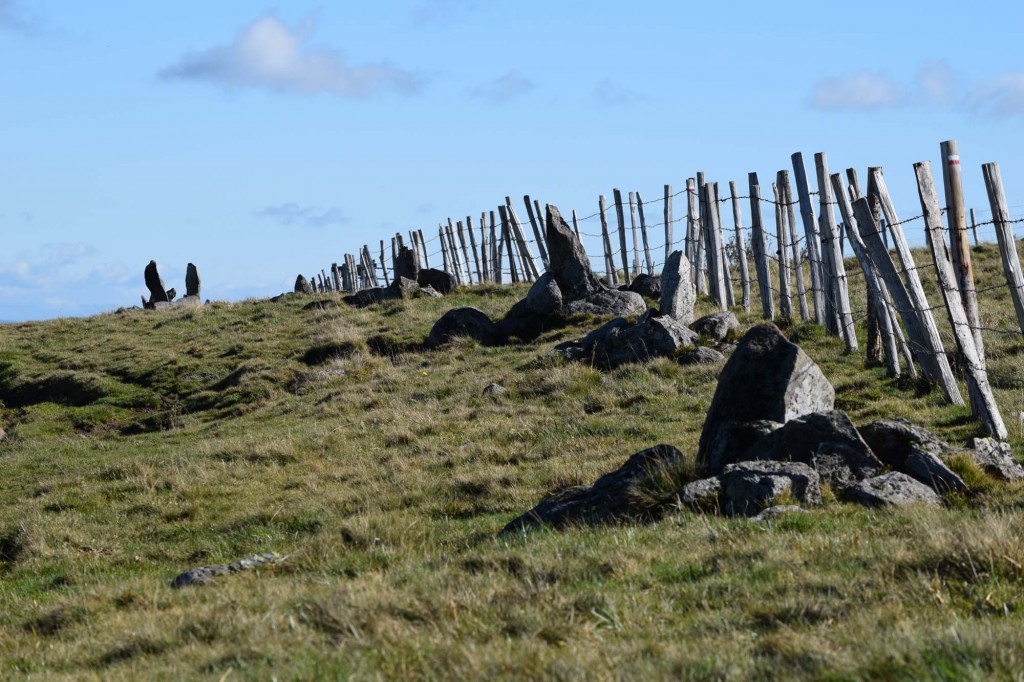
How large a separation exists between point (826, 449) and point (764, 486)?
3.80ft

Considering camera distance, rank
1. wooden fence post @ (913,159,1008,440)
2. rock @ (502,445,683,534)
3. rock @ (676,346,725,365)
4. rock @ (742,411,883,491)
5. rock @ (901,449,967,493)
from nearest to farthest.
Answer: rock @ (901,449,967,493) → rock @ (502,445,683,534) → rock @ (742,411,883,491) → wooden fence post @ (913,159,1008,440) → rock @ (676,346,725,365)

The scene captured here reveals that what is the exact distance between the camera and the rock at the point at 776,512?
8883mm

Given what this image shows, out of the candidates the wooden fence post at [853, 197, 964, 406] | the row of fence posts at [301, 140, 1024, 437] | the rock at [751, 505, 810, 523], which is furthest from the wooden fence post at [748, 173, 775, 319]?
the rock at [751, 505, 810, 523]

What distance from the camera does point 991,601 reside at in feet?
18.7

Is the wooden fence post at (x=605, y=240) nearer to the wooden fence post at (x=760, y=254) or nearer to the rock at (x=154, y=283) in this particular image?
the wooden fence post at (x=760, y=254)

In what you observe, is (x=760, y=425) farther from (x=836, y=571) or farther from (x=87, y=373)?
(x=87, y=373)

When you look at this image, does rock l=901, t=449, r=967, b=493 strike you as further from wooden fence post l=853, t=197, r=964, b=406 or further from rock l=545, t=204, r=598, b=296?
rock l=545, t=204, r=598, b=296

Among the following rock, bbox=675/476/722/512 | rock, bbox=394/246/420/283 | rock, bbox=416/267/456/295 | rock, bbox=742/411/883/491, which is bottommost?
rock, bbox=675/476/722/512

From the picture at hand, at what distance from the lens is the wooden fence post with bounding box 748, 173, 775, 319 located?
2391 centimetres

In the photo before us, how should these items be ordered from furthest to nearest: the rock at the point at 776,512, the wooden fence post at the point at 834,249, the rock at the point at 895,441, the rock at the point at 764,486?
the wooden fence post at the point at 834,249, the rock at the point at 895,441, the rock at the point at 764,486, the rock at the point at 776,512

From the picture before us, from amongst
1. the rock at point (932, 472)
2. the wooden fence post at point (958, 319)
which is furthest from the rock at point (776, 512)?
the wooden fence post at point (958, 319)

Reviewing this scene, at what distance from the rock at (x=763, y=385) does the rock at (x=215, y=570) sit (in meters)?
4.85

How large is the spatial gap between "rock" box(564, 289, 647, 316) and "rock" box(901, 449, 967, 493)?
58.7 feet

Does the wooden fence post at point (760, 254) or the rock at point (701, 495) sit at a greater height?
the wooden fence post at point (760, 254)
